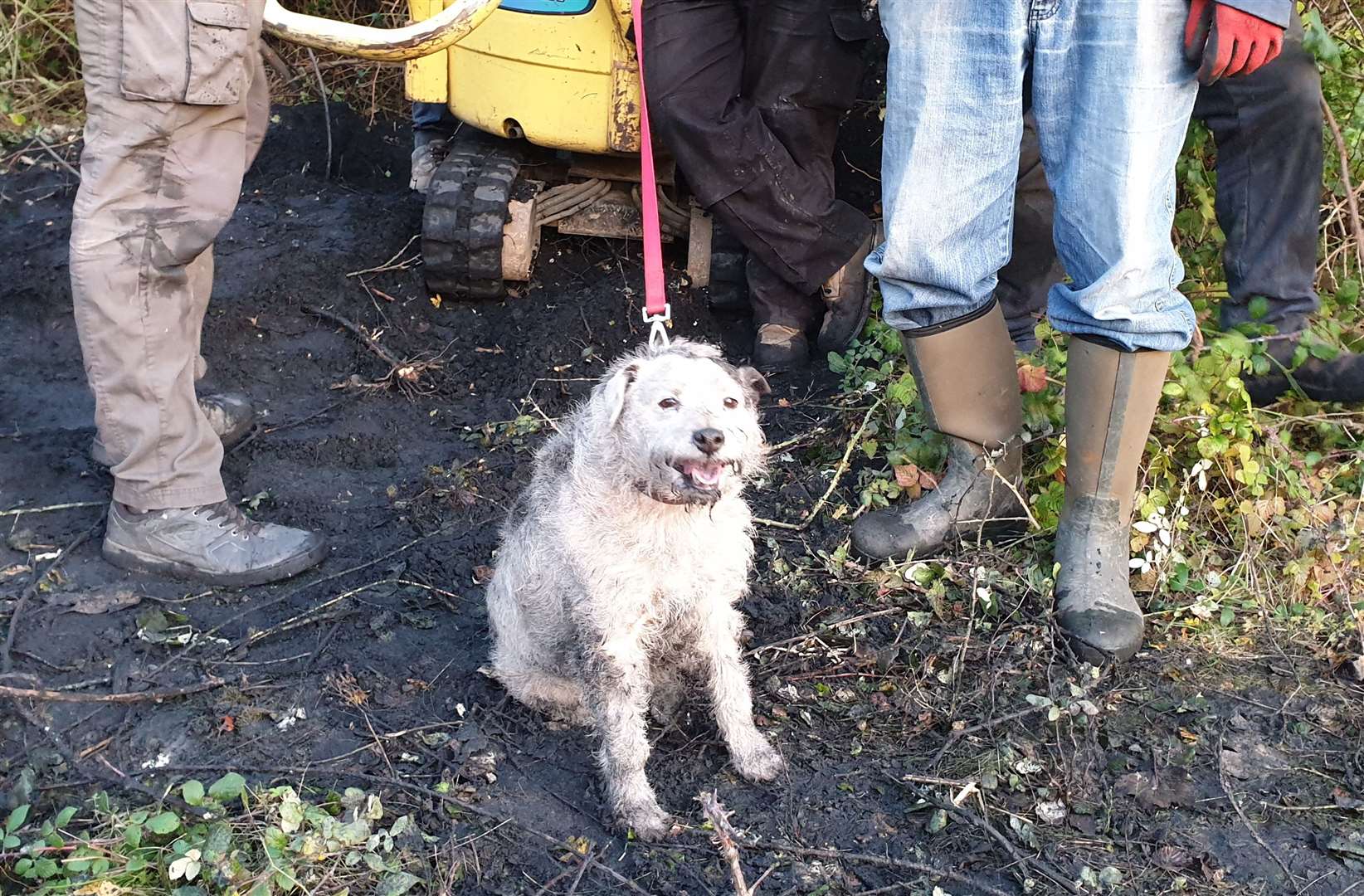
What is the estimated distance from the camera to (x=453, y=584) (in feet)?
13.5

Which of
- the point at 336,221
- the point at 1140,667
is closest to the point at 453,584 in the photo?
the point at 1140,667

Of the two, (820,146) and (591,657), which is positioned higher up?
(820,146)

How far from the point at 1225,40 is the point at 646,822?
8.25 ft

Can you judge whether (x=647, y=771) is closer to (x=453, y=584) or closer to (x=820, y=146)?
(x=453, y=584)

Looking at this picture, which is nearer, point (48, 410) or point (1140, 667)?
point (1140, 667)

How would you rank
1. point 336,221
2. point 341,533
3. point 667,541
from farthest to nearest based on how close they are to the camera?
point 336,221
point 341,533
point 667,541

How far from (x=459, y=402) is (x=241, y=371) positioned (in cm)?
102

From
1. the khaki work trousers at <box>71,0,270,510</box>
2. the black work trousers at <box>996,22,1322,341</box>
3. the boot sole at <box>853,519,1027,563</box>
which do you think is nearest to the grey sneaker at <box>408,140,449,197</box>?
the khaki work trousers at <box>71,0,270,510</box>

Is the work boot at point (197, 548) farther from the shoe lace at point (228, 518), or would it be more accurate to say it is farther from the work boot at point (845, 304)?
the work boot at point (845, 304)

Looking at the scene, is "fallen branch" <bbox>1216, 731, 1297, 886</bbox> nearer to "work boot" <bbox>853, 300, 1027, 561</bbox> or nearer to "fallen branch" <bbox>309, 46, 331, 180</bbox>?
"work boot" <bbox>853, 300, 1027, 561</bbox>

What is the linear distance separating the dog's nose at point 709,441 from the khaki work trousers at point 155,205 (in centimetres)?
200

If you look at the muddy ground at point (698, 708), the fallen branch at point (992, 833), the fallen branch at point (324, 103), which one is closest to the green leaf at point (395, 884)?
the muddy ground at point (698, 708)

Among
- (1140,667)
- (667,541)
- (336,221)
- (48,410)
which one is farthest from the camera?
(336,221)

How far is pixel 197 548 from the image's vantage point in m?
4.06
